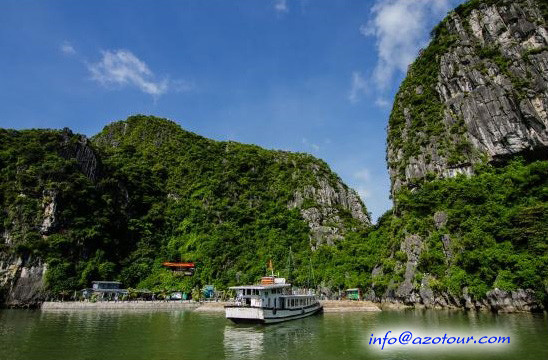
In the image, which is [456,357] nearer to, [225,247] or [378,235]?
[378,235]

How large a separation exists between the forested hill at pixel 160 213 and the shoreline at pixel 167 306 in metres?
7.43

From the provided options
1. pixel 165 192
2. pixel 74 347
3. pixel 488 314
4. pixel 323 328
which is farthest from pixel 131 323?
pixel 165 192

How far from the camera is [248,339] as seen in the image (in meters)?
31.2

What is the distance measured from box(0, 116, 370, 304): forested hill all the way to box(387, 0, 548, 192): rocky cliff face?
2715 centimetres

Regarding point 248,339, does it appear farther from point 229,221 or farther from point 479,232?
point 229,221

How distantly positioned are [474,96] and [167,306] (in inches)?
2663

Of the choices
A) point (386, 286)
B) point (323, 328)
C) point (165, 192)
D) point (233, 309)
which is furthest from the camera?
point (165, 192)

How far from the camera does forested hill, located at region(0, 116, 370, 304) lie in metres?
70.1

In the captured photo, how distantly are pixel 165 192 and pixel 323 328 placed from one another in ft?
259

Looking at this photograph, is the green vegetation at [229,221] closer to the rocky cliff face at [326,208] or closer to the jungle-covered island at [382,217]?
the jungle-covered island at [382,217]

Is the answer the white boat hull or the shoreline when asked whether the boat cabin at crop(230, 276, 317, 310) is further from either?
the shoreline

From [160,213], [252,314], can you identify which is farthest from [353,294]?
[160,213]

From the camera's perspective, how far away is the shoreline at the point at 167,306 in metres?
56.5

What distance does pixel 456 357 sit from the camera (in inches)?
867
